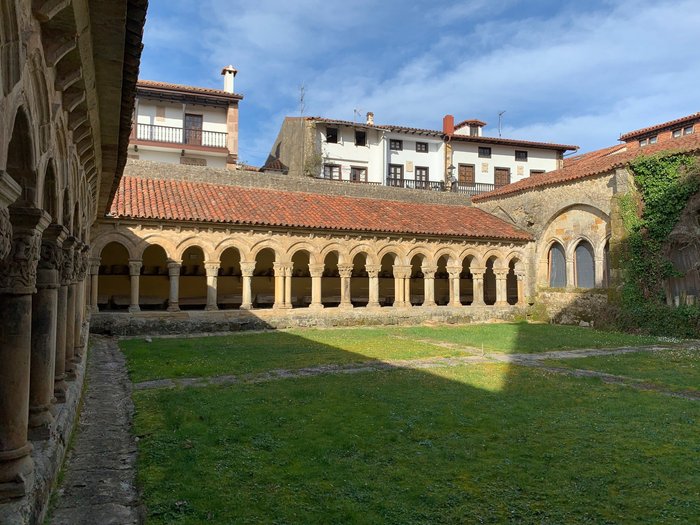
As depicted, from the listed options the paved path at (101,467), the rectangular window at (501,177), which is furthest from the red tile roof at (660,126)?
the paved path at (101,467)

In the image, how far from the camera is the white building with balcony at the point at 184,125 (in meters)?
31.4

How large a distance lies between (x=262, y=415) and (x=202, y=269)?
16477 millimetres

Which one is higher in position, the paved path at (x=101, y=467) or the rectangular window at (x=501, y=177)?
the rectangular window at (x=501, y=177)

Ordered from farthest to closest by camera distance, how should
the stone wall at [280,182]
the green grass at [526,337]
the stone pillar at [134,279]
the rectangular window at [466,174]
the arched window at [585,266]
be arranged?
the rectangular window at [466,174], the arched window at [585,266], the stone wall at [280,182], the stone pillar at [134,279], the green grass at [526,337]

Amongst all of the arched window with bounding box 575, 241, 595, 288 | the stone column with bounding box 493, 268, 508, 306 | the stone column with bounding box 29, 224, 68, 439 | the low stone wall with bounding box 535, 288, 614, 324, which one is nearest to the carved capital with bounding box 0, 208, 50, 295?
the stone column with bounding box 29, 224, 68, 439

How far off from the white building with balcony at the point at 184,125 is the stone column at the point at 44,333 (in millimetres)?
27655

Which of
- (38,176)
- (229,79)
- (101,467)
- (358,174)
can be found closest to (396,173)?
(358,174)

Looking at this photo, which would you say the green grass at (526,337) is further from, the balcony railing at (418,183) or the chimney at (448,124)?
the chimney at (448,124)

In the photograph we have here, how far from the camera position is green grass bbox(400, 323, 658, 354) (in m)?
15.1

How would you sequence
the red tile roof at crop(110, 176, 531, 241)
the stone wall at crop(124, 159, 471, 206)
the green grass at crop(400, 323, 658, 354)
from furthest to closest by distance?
1. the stone wall at crop(124, 159, 471, 206)
2. the red tile roof at crop(110, 176, 531, 241)
3. the green grass at crop(400, 323, 658, 354)

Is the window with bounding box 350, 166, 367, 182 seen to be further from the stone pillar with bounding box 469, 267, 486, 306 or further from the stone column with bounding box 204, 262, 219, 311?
the stone column with bounding box 204, 262, 219, 311

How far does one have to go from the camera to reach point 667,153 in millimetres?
18344

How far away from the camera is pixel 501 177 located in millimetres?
40094

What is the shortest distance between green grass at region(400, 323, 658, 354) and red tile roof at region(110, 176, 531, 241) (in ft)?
15.2
